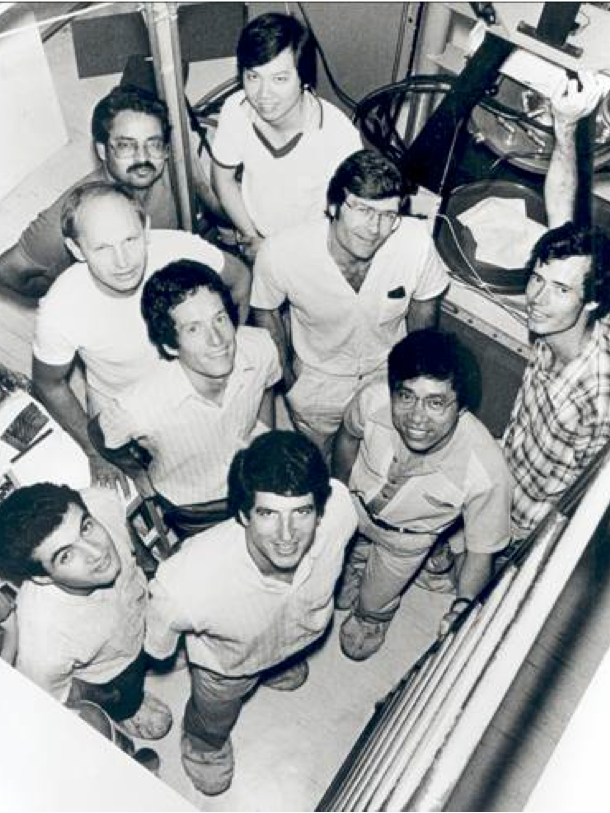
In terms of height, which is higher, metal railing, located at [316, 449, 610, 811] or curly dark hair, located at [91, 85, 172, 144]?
curly dark hair, located at [91, 85, 172, 144]

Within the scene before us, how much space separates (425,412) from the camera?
181 cm

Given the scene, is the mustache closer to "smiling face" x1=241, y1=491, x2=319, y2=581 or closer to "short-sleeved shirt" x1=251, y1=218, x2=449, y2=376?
"short-sleeved shirt" x1=251, y1=218, x2=449, y2=376

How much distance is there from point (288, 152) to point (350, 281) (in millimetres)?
467

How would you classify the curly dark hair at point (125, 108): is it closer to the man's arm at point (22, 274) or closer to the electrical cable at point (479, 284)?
the man's arm at point (22, 274)

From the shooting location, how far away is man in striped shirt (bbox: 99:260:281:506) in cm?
185

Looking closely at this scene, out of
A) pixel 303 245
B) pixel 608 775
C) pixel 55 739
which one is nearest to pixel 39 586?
pixel 55 739

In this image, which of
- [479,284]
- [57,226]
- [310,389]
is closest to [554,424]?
[479,284]

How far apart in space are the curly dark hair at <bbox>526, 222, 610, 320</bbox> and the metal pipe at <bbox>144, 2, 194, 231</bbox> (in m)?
0.89

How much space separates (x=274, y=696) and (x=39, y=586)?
944mm

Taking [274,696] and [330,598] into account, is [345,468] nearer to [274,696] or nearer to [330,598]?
[330,598]

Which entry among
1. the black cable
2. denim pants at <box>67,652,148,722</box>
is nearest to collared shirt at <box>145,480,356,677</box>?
denim pants at <box>67,652,148,722</box>

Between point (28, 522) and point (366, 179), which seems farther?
point (366, 179)

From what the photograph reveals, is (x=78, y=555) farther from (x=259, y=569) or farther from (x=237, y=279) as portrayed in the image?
(x=237, y=279)

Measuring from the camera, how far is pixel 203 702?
82.0 inches
